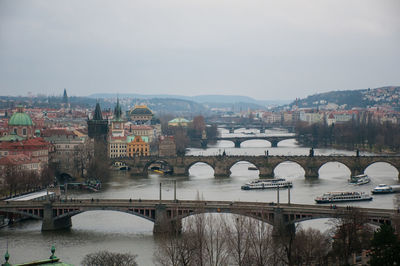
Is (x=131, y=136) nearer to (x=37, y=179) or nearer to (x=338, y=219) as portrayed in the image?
(x=37, y=179)

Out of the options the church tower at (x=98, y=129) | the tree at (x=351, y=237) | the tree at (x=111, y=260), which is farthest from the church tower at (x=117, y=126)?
the tree at (x=111, y=260)

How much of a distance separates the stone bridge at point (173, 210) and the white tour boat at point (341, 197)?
31.1 ft

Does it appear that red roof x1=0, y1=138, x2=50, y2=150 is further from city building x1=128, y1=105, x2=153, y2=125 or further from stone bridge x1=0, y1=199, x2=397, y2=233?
city building x1=128, y1=105, x2=153, y2=125

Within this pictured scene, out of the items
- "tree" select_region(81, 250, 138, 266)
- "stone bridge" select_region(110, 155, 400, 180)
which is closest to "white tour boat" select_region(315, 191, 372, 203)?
"stone bridge" select_region(110, 155, 400, 180)

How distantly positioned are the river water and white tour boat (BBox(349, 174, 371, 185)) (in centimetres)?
61

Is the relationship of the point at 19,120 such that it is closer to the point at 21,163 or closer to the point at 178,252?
the point at 21,163

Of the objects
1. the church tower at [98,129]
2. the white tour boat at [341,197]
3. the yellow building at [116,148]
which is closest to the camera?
the white tour boat at [341,197]

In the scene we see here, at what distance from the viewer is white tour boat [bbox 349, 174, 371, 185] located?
57.2m

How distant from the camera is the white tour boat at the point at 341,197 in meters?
Answer: 46.8

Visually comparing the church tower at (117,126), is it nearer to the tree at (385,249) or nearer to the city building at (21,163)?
the city building at (21,163)

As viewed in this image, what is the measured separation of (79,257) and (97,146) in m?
40.5

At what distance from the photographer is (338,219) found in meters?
33.1

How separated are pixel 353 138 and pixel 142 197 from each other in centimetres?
5385

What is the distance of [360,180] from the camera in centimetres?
5762
